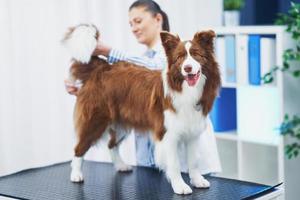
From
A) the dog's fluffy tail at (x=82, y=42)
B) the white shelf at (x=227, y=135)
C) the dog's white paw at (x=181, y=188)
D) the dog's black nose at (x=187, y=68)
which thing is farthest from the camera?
the white shelf at (x=227, y=135)

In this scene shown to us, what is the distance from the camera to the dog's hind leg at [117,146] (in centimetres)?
222

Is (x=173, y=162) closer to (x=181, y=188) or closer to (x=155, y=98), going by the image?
(x=181, y=188)

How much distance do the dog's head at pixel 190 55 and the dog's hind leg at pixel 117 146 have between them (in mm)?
459

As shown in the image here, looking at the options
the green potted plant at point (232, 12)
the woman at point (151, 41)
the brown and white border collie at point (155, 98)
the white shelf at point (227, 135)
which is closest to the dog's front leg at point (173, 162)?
the brown and white border collie at point (155, 98)

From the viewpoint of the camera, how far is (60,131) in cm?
310

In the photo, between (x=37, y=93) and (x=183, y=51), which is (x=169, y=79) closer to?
(x=183, y=51)

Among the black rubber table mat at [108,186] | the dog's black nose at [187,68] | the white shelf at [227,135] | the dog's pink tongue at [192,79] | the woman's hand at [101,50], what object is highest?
the woman's hand at [101,50]

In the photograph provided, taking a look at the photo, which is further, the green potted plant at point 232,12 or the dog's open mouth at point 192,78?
the green potted plant at point 232,12

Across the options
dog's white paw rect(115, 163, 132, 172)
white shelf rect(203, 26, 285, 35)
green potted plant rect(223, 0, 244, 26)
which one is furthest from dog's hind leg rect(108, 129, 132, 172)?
green potted plant rect(223, 0, 244, 26)

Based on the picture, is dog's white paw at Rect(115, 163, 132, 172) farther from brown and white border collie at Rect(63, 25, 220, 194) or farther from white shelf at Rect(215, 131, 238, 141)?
white shelf at Rect(215, 131, 238, 141)

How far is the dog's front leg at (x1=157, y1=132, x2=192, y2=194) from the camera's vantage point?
193 centimetres

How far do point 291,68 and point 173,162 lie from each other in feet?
4.76

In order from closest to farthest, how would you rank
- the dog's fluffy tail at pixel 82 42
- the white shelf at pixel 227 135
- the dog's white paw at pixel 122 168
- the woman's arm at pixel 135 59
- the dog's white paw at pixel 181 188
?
1. the dog's white paw at pixel 181 188
2. the dog's fluffy tail at pixel 82 42
3. the woman's arm at pixel 135 59
4. the dog's white paw at pixel 122 168
5. the white shelf at pixel 227 135

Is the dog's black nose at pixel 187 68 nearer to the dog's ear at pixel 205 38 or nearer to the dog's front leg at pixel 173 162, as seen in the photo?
the dog's ear at pixel 205 38
